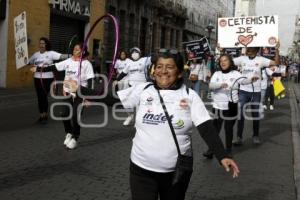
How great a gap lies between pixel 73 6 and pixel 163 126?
21.5 m

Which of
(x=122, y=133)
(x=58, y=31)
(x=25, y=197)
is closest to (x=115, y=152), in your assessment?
(x=122, y=133)

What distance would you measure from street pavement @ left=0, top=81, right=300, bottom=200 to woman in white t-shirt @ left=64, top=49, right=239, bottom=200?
1.96 m

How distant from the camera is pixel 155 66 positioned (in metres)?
3.96

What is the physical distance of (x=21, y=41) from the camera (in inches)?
474

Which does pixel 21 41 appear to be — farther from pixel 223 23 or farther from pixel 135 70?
pixel 223 23

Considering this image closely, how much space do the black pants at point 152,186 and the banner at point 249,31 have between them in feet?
38.1

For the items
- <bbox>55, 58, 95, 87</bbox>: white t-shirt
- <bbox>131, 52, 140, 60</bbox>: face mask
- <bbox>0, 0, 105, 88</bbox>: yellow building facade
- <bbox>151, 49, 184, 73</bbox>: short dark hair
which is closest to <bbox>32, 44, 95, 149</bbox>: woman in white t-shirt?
<bbox>55, 58, 95, 87</bbox>: white t-shirt

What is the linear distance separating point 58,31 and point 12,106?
429 inches

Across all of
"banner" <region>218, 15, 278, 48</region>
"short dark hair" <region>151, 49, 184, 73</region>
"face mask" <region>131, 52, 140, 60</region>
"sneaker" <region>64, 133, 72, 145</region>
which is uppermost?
"banner" <region>218, 15, 278, 48</region>

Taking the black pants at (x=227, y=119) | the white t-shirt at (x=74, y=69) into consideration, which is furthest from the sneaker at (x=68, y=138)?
the black pants at (x=227, y=119)

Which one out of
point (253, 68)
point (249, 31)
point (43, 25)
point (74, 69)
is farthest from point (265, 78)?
point (43, 25)

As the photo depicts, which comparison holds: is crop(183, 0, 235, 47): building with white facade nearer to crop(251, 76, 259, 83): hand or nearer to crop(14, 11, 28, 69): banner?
crop(14, 11, 28, 69): banner

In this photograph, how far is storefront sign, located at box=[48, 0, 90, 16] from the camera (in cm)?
2320

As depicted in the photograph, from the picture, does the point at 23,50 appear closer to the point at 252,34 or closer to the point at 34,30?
the point at 252,34
